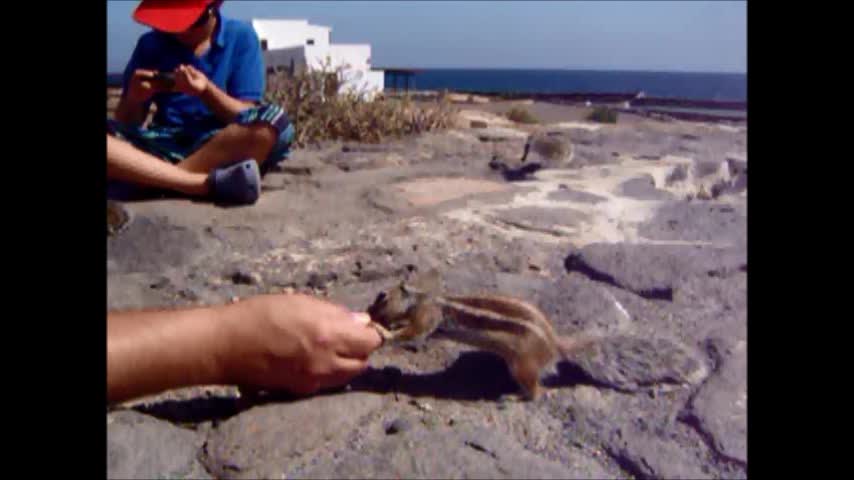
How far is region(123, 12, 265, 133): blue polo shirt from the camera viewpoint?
3.70 meters

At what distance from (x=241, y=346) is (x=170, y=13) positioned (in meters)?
2.48

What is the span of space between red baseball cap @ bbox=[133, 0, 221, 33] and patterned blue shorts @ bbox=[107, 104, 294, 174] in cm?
44

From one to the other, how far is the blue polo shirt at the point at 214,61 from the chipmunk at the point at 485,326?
2.23 metres

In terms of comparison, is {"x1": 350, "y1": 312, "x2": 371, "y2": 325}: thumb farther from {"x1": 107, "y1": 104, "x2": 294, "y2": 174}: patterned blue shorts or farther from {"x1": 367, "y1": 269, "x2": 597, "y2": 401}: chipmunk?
{"x1": 107, "y1": 104, "x2": 294, "y2": 174}: patterned blue shorts

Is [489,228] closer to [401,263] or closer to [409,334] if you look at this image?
[401,263]

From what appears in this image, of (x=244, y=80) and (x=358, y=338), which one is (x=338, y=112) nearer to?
(x=244, y=80)

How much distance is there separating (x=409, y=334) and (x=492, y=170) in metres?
2.31

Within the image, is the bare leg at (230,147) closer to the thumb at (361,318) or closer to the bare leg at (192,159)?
the bare leg at (192,159)

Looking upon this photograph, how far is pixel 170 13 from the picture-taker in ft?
11.6

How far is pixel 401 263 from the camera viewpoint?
2.31 metres

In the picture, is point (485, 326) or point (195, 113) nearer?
point (485, 326)

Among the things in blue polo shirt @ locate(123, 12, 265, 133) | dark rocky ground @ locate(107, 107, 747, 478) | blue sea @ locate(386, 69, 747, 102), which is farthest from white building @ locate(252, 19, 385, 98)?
dark rocky ground @ locate(107, 107, 747, 478)

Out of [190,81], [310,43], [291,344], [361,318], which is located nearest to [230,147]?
[190,81]
